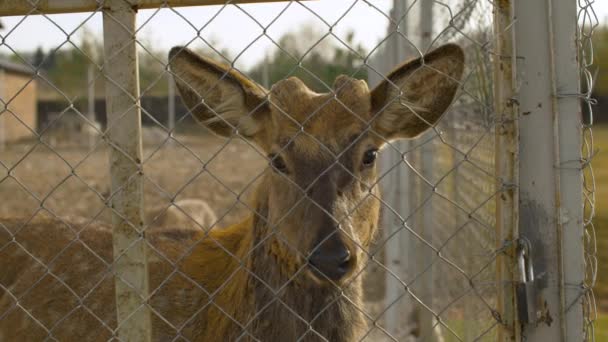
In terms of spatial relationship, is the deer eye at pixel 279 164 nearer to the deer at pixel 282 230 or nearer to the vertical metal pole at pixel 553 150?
the deer at pixel 282 230

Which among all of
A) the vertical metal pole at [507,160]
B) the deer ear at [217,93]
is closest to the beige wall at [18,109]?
the deer ear at [217,93]

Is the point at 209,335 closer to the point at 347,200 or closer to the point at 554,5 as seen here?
the point at 347,200

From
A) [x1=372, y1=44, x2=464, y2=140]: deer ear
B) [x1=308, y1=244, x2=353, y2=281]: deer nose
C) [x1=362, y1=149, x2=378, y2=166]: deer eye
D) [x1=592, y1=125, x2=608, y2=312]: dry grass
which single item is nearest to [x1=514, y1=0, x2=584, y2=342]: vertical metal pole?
[x1=372, y1=44, x2=464, y2=140]: deer ear

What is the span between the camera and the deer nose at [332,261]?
3.03 m

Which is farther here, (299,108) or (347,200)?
(299,108)

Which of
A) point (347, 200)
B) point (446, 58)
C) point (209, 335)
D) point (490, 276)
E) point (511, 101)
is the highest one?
point (446, 58)

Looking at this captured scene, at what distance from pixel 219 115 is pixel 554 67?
1616mm

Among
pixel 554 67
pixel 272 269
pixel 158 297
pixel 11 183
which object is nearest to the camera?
pixel 554 67

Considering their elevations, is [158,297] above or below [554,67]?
below

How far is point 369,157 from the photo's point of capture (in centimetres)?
368

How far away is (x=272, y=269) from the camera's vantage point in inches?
141

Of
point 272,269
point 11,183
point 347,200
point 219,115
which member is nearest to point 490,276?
point 347,200

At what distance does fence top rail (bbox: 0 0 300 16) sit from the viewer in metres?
2.47

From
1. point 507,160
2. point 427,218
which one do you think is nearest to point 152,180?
point 427,218
